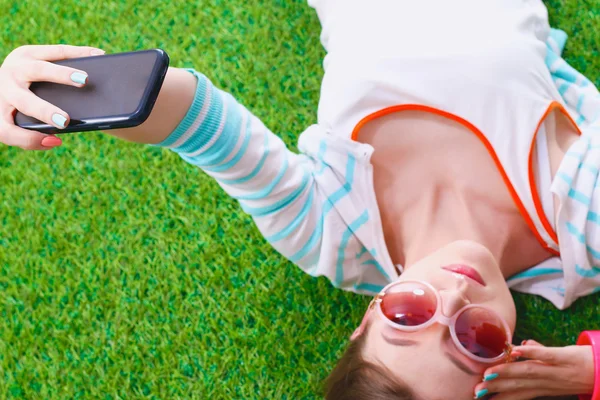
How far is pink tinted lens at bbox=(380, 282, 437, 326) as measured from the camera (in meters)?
1.10

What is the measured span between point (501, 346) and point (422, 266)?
22cm

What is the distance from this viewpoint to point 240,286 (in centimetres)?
170

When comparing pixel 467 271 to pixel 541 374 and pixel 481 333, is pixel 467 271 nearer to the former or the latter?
pixel 481 333

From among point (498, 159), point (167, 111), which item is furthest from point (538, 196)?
point (167, 111)

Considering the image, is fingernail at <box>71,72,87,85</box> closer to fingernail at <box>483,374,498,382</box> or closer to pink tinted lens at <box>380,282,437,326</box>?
pink tinted lens at <box>380,282,437,326</box>

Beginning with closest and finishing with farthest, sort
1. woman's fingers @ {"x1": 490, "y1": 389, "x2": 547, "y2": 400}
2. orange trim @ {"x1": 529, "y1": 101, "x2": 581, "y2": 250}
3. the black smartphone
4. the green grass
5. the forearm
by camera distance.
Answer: the black smartphone → the forearm → woman's fingers @ {"x1": 490, "y1": 389, "x2": 547, "y2": 400} → orange trim @ {"x1": 529, "y1": 101, "x2": 581, "y2": 250} → the green grass

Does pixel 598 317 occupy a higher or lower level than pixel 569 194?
lower

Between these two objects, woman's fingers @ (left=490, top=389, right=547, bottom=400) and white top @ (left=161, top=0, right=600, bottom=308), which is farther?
white top @ (left=161, top=0, right=600, bottom=308)

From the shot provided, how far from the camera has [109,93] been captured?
→ 0.91 meters

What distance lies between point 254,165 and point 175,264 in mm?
656

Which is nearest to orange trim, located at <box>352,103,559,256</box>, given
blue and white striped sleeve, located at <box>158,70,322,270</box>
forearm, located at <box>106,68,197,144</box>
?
blue and white striped sleeve, located at <box>158,70,322,270</box>

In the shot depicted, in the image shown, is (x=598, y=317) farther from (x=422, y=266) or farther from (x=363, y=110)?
(x=363, y=110)

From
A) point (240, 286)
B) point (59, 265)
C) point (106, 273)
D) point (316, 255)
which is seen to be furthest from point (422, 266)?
point (59, 265)

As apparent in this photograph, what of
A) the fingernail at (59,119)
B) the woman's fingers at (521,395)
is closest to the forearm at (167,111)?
the fingernail at (59,119)
